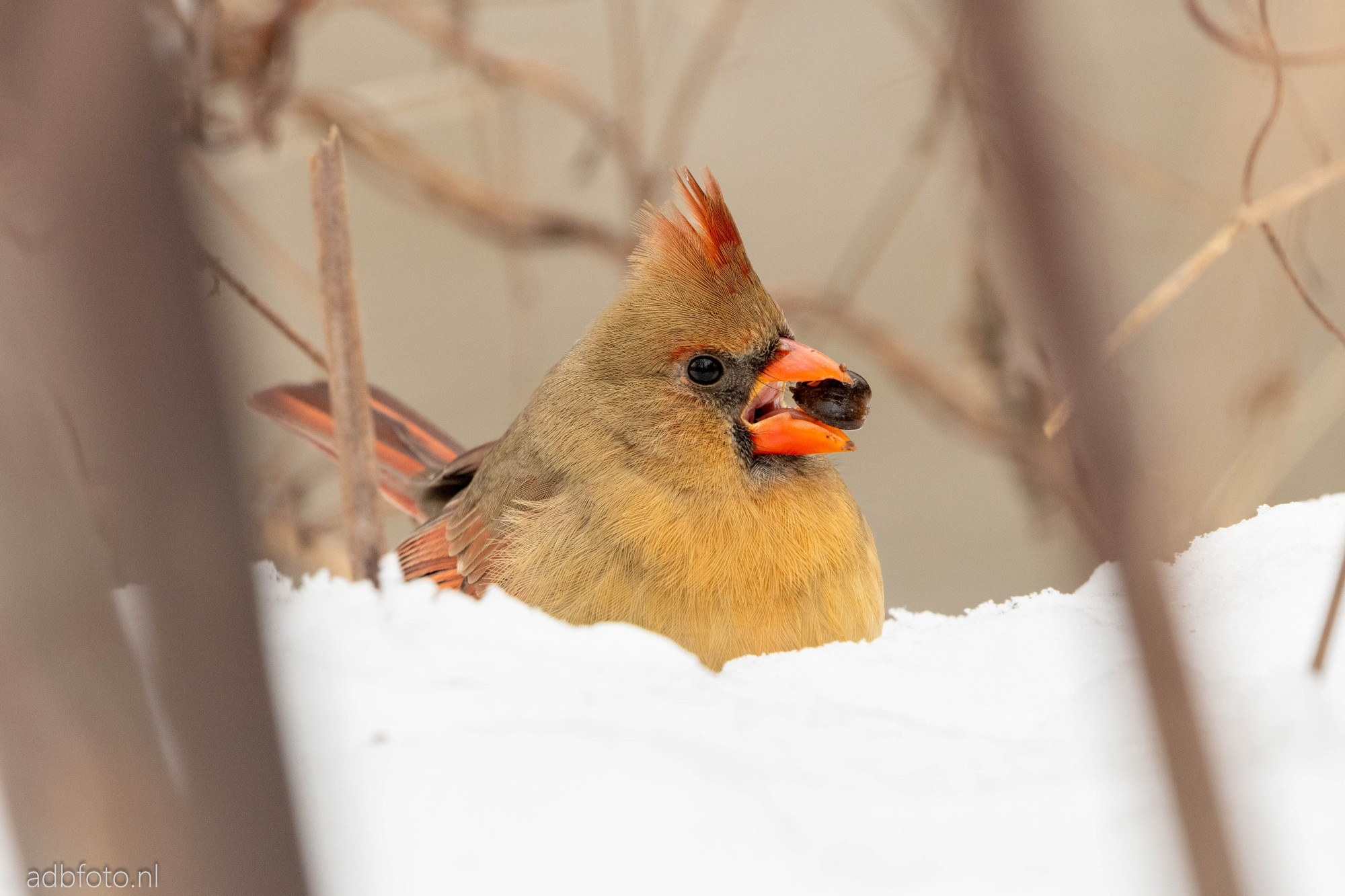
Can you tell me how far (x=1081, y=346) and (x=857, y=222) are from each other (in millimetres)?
3082

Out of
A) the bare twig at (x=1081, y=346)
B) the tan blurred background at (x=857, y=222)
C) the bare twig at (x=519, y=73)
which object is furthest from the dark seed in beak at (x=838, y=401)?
the bare twig at (x=1081, y=346)

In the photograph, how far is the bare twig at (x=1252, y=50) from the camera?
1.59 meters

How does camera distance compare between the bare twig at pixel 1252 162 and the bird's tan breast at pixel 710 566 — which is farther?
the bird's tan breast at pixel 710 566

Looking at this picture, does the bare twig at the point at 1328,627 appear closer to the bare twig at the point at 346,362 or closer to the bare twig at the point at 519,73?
the bare twig at the point at 346,362

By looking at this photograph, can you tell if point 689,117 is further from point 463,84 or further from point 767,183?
point 767,183

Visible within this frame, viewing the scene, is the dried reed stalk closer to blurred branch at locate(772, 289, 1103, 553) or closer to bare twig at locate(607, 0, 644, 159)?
blurred branch at locate(772, 289, 1103, 553)

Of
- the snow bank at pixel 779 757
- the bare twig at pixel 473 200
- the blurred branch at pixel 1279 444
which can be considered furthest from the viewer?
the bare twig at pixel 473 200

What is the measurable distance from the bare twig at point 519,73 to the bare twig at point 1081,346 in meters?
2.14

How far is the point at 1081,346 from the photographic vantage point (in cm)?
46

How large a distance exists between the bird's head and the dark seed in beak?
0.02 m

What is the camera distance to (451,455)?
2.39 meters

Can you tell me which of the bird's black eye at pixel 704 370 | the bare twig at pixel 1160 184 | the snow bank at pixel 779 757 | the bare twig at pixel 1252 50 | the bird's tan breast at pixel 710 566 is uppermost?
the bare twig at pixel 1160 184

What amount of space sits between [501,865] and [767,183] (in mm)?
2975

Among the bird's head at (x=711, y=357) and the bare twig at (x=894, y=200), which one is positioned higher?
the bare twig at (x=894, y=200)
